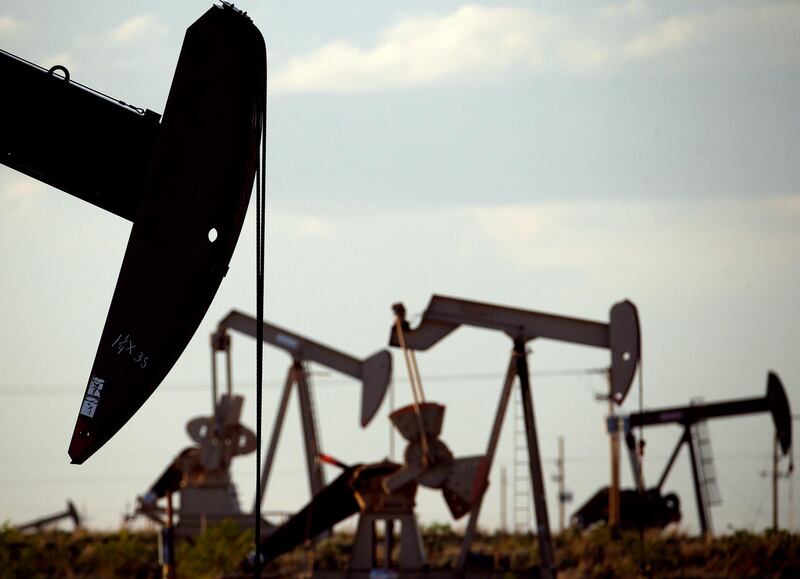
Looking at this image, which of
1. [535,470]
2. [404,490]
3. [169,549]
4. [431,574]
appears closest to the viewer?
[169,549]

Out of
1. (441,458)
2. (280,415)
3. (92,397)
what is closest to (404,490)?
(441,458)

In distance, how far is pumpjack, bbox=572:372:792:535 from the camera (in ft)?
93.2

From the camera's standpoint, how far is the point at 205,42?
22.1ft

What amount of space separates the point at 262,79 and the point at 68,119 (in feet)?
3.22

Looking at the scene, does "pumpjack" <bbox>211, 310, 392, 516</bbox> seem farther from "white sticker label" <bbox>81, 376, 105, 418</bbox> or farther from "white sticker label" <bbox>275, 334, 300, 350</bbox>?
"white sticker label" <bbox>81, 376, 105, 418</bbox>

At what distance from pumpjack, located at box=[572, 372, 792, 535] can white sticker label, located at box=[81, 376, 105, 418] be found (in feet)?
71.8

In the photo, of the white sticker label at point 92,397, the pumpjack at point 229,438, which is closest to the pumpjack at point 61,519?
the pumpjack at point 229,438

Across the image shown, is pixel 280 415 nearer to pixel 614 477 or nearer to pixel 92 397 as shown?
pixel 614 477

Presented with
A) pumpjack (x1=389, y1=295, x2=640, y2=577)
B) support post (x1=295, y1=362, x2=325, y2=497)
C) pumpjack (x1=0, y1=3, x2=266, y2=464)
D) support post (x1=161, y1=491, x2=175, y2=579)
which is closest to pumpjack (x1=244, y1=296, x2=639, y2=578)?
pumpjack (x1=389, y1=295, x2=640, y2=577)

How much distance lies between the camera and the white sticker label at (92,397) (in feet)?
21.7

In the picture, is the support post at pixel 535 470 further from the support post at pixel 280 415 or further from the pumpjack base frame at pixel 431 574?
the support post at pixel 280 415

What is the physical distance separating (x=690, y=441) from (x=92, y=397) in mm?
23567

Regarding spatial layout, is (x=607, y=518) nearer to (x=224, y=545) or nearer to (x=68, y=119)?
(x=224, y=545)

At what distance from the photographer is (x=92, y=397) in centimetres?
663
